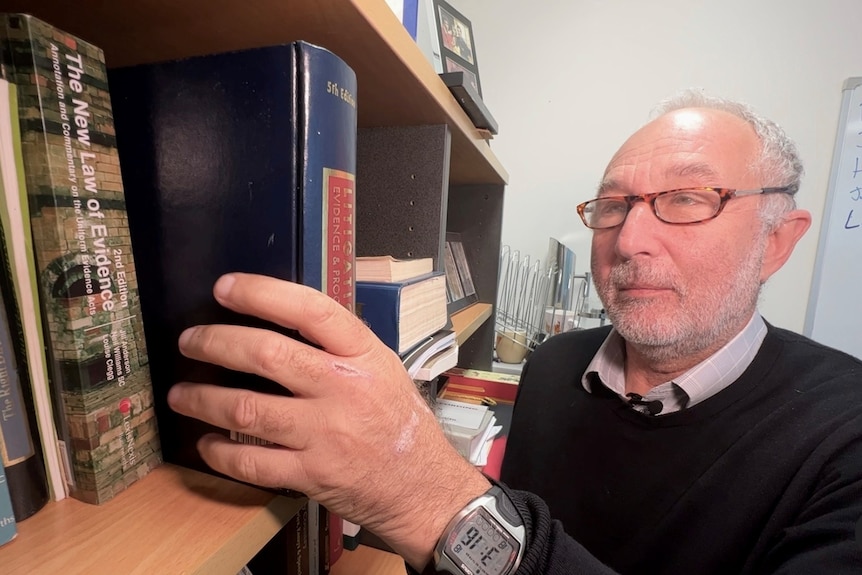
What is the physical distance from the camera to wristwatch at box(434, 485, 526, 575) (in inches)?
14.8

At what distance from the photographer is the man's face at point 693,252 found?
76cm

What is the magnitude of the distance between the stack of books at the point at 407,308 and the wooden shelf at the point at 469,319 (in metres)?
0.14

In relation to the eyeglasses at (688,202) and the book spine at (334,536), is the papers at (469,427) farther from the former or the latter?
the eyeglasses at (688,202)

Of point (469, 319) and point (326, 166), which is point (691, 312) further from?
point (326, 166)

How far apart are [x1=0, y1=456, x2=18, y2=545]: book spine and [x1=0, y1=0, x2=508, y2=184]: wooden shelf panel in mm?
326

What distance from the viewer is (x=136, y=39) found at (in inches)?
13.7

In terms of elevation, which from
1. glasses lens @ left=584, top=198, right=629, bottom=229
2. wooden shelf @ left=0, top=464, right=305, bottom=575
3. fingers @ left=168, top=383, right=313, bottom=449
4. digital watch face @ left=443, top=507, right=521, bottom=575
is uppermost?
glasses lens @ left=584, top=198, right=629, bottom=229

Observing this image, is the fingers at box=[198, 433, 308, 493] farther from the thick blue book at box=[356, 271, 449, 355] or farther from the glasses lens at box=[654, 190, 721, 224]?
the glasses lens at box=[654, 190, 721, 224]

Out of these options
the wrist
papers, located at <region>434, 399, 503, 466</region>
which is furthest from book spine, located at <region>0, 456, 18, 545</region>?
papers, located at <region>434, 399, 503, 466</region>

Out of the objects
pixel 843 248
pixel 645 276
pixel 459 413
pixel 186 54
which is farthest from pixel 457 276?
pixel 843 248

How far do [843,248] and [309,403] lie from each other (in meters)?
2.04

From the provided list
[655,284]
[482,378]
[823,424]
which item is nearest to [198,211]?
[655,284]

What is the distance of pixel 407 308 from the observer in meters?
0.53

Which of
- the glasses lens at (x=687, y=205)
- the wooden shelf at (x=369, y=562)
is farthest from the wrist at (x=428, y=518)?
the glasses lens at (x=687, y=205)
